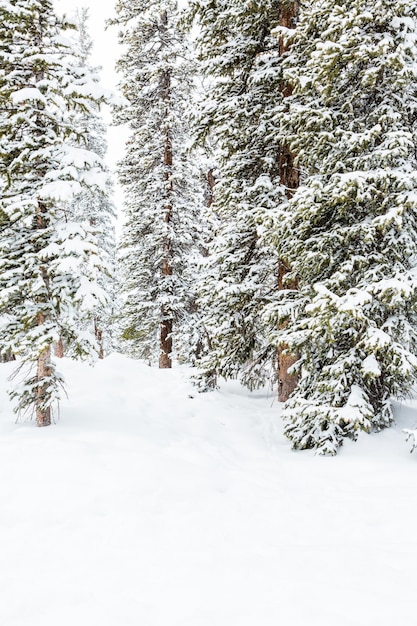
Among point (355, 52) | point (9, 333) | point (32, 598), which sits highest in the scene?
point (355, 52)

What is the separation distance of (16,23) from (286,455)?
313 inches

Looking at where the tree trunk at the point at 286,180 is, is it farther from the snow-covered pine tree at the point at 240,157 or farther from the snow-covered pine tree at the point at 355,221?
the snow-covered pine tree at the point at 355,221

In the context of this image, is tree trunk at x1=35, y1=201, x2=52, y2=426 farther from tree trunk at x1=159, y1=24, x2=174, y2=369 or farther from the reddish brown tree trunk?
tree trunk at x1=159, y1=24, x2=174, y2=369

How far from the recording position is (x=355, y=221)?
7398 millimetres

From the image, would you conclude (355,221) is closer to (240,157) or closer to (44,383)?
(240,157)

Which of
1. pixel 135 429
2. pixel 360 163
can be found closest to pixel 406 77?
pixel 360 163

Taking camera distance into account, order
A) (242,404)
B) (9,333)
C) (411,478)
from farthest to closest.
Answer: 1. (242,404)
2. (9,333)
3. (411,478)

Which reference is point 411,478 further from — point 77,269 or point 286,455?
point 77,269

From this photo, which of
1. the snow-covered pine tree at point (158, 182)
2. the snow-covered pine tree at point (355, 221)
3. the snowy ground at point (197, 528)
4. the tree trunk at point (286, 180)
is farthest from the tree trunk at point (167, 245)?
the snow-covered pine tree at point (355, 221)

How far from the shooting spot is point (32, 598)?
11.2 ft

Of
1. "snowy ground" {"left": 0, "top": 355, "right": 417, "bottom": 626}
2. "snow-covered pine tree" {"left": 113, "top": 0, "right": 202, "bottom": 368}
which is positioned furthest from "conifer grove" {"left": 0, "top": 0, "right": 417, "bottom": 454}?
"snow-covered pine tree" {"left": 113, "top": 0, "right": 202, "bottom": 368}

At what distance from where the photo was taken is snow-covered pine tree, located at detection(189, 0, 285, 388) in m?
9.47

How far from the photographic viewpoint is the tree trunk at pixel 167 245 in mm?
15805

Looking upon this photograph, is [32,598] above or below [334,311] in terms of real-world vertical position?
below
